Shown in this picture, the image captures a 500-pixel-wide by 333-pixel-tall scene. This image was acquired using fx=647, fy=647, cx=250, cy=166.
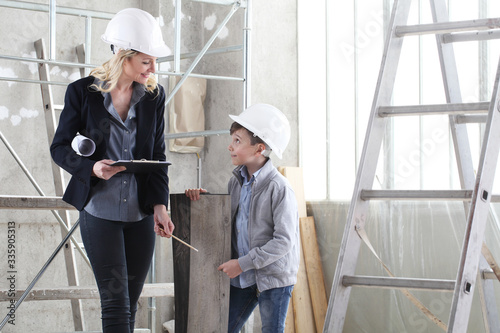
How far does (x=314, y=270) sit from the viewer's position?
572 cm

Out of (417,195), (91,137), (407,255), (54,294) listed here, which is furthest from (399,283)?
(407,255)

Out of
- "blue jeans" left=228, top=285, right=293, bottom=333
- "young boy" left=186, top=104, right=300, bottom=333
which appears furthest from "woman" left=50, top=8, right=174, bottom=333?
"blue jeans" left=228, top=285, right=293, bottom=333

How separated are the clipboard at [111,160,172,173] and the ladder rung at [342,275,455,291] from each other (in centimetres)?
81

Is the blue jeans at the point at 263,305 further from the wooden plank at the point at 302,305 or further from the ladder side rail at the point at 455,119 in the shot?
the wooden plank at the point at 302,305

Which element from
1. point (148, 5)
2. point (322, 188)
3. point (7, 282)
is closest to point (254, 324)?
point (322, 188)

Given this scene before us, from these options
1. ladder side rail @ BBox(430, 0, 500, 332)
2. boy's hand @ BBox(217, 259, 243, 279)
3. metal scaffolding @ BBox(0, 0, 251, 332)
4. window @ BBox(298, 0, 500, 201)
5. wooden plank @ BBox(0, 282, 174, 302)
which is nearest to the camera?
boy's hand @ BBox(217, 259, 243, 279)

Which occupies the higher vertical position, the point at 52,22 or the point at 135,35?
the point at 52,22

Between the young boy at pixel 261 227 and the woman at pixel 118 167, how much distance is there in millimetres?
226

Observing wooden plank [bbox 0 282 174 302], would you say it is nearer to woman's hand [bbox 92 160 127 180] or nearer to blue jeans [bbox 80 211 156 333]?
blue jeans [bbox 80 211 156 333]

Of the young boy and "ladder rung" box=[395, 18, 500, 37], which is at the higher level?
"ladder rung" box=[395, 18, 500, 37]

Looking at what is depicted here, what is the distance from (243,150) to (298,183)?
303 centimetres

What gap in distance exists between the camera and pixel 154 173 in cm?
262

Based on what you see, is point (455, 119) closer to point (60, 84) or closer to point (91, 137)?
point (91, 137)

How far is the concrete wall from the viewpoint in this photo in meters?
5.46
